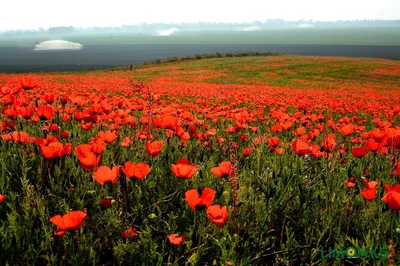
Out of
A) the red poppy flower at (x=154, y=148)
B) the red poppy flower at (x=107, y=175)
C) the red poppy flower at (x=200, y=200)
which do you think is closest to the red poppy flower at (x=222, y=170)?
the red poppy flower at (x=200, y=200)

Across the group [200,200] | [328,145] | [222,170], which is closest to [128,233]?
[200,200]

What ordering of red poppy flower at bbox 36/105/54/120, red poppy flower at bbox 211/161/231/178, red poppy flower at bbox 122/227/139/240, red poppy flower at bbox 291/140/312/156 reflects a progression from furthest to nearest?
red poppy flower at bbox 36/105/54/120 → red poppy flower at bbox 291/140/312/156 → red poppy flower at bbox 211/161/231/178 → red poppy flower at bbox 122/227/139/240

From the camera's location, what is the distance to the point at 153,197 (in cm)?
215

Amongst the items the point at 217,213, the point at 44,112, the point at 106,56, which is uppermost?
the point at 106,56

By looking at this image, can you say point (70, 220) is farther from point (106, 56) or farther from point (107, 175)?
point (106, 56)

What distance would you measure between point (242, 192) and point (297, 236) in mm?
420

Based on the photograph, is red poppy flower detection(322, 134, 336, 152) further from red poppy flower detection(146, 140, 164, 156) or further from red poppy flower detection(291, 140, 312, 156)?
red poppy flower detection(146, 140, 164, 156)

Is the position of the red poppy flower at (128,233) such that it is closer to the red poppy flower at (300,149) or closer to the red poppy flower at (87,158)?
the red poppy flower at (87,158)

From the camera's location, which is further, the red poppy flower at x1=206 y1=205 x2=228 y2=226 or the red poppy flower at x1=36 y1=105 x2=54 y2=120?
the red poppy flower at x1=36 y1=105 x2=54 y2=120

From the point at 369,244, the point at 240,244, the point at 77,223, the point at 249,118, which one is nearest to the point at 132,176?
the point at 77,223

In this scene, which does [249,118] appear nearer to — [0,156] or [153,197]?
[153,197]

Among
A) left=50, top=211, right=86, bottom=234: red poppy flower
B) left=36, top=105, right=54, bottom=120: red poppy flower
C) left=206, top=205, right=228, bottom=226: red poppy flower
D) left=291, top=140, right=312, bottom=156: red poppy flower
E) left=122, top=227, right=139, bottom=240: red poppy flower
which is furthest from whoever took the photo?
left=36, top=105, right=54, bottom=120: red poppy flower

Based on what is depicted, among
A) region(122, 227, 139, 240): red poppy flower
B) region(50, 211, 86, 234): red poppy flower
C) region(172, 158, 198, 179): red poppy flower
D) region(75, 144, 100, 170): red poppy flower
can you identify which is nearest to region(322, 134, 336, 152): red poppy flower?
region(172, 158, 198, 179): red poppy flower

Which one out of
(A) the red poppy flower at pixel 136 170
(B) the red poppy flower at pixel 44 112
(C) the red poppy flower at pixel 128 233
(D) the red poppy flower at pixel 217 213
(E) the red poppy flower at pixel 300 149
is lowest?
(C) the red poppy flower at pixel 128 233
